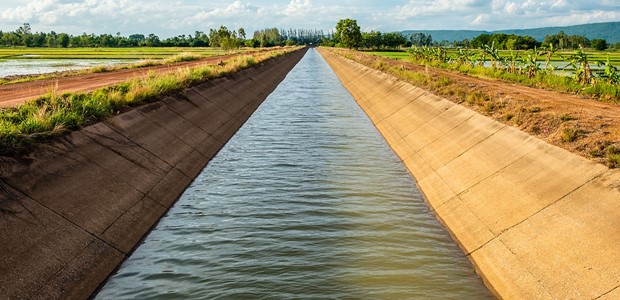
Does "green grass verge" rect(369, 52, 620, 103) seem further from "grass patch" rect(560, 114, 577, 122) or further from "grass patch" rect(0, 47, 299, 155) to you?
"grass patch" rect(0, 47, 299, 155)

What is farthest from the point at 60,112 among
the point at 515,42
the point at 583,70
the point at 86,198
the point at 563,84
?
the point at 515,42

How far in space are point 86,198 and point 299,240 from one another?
4.37 meters

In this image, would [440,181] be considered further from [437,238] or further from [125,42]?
[125,42]

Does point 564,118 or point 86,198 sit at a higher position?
point 564,118

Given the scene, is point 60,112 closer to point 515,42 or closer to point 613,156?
point 613,156

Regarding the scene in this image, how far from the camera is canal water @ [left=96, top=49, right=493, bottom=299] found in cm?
853

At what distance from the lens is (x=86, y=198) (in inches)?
397

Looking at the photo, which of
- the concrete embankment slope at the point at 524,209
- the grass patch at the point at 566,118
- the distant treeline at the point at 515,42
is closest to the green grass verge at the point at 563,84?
the grass patch at the point at 566,118

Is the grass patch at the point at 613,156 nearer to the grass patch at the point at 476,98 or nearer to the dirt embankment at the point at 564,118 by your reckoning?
the dirt embankment at the point at 564,118

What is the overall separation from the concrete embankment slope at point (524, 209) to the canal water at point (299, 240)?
54 centimetres

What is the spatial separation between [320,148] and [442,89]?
7.88 meters

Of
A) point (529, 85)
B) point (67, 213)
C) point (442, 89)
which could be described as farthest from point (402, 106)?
point (67, 213)

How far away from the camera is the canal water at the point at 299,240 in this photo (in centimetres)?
853

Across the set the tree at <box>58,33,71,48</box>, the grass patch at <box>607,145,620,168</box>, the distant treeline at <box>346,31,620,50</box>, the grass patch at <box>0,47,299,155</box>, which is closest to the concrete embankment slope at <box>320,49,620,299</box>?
the grass patch at <box>607,145,620,168</box>
